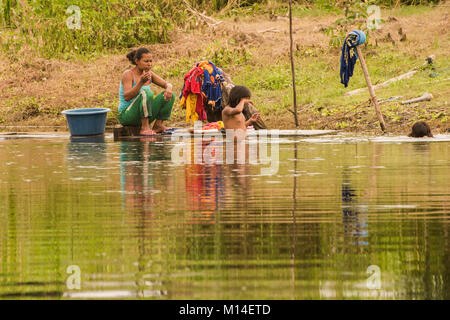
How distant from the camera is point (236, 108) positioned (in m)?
11.8

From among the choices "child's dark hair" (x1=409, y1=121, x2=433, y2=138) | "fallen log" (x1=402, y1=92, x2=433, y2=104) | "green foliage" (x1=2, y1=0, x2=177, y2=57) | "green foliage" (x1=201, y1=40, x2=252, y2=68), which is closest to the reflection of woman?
"child's dark hair" (x1=409, y1=121, x2=433, y2=138)

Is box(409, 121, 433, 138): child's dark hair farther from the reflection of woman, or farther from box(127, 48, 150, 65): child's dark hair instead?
box(127, 48, 150, 65): child's dark hair

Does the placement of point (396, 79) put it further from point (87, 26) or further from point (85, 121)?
point (87, 26)

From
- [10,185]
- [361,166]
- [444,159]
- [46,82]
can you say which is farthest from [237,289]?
[46,82]

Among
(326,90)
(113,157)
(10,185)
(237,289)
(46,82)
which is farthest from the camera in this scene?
(46,82)

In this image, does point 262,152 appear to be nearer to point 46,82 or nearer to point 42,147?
point 42,147

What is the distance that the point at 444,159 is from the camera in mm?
9195

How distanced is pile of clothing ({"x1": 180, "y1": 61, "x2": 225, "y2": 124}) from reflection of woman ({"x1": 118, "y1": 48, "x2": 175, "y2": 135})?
0.67 meters

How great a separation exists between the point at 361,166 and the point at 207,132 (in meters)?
4.74

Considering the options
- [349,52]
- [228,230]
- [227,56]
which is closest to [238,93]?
[349,52]

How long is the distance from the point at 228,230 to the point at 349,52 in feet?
27.8

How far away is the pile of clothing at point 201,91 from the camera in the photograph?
535 inches

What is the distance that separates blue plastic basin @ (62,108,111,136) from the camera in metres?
13.5

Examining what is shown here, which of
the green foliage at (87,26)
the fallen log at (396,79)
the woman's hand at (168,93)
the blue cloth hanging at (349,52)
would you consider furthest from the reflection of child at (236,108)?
the green foliage at (87,26)
